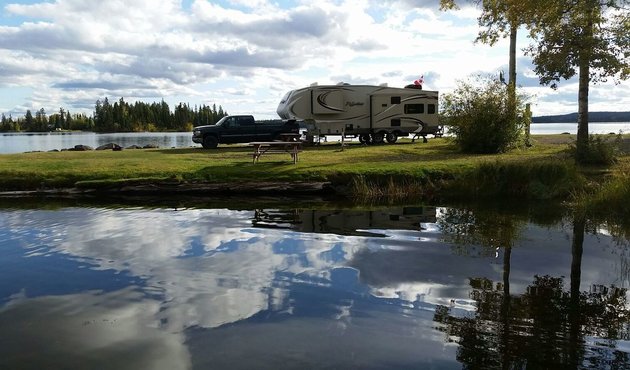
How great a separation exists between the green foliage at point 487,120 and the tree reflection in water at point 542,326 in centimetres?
1553

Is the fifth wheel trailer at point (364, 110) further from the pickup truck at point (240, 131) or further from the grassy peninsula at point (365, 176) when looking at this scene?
the grassy peninsula at point (365, 176)

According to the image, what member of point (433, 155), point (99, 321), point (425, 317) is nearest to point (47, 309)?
point (99, 321)

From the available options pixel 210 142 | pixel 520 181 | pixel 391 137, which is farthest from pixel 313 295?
pixel 391 137

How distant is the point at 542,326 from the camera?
5820 millimetres

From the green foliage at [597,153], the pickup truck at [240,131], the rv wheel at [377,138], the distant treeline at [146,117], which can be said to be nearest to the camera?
the green foliage at [597,153]

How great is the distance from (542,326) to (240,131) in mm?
24983

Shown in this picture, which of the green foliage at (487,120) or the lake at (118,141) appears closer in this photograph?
the green foliage at (487,120)

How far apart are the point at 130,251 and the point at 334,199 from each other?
7757 millimetres

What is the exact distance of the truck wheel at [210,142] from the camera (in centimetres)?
2895

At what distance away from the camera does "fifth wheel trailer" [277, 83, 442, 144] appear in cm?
2900

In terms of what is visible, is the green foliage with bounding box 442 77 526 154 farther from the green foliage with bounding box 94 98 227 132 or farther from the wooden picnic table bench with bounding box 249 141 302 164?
the green foliage with bounding box 94 98 227 132

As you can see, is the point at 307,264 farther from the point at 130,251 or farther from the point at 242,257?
the point at 130,251

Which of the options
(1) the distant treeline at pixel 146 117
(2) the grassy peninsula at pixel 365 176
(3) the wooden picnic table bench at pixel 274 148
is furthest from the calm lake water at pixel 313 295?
(1) the distant treeline at pixel 146 117

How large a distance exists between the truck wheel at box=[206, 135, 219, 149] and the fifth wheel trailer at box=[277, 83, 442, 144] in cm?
434
